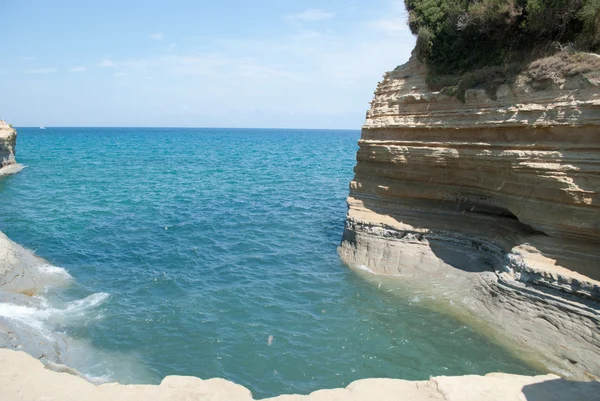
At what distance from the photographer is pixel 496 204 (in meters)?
15.1

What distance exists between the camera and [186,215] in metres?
26.7

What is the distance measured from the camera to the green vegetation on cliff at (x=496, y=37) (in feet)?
43.9

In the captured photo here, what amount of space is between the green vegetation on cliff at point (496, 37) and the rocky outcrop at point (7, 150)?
1660 inches

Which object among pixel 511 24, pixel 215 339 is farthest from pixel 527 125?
pixel 215 339

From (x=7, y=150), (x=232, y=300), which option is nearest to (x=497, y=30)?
(x=232, y=300)

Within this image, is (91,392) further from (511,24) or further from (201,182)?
(201,182)

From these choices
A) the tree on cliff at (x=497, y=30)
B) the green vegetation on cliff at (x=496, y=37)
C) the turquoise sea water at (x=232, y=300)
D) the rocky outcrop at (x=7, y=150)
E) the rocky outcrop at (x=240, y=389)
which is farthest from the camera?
the rocky outcrop at (x=7, y=150)

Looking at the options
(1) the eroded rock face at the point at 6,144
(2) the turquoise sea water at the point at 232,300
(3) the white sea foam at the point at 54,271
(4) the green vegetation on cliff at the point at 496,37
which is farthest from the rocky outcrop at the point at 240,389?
(1) the eroded rock face at the point at 6,144

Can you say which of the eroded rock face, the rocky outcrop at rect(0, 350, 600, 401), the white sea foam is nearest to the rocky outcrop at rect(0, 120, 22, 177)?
the eroded rock face

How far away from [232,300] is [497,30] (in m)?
13.1

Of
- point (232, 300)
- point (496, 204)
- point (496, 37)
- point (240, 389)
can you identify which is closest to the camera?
point (240, 389)

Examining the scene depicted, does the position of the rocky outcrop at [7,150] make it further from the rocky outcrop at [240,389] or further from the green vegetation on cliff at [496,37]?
the green vegetation on cliff at [496,37]

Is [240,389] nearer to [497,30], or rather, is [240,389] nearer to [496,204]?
[496,204]

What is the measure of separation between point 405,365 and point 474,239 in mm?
6273
